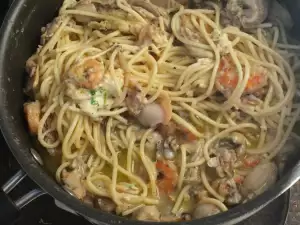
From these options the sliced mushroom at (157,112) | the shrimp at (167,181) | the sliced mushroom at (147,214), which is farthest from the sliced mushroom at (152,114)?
the sliced mushroom at (147,214)

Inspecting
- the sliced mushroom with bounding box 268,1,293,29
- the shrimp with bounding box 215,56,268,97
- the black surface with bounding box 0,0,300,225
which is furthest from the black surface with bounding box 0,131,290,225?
the sliced mushroom with bounding box 268,1,293,29

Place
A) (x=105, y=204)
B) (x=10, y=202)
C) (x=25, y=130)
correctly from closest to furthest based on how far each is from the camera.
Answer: (x=10, y=202) < (x=105, y=204) < (x=25, y=130)

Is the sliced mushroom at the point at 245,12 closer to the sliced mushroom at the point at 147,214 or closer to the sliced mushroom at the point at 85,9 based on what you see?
the sliced mushroom at the point at 85,9

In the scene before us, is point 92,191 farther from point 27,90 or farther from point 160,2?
point 160,2

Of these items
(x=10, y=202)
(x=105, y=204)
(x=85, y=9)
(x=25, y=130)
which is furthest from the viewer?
(x=85, y=9)

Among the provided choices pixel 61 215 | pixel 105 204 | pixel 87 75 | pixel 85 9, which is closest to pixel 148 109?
pixel 87 75

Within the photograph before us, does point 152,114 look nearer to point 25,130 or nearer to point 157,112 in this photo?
point 157,112

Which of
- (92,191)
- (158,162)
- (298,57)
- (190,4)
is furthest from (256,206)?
(190,4)
